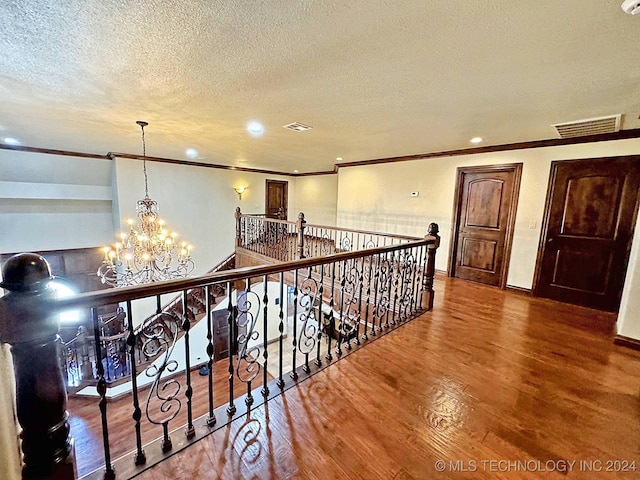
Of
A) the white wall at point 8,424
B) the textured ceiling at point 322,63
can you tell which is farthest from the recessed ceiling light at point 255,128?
the white wall at point 8,424

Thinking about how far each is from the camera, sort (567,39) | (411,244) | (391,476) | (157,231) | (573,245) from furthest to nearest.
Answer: (157,231), (573,245), (411,244), (567,39), (391,476)

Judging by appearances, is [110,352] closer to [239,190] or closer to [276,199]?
[239,190]

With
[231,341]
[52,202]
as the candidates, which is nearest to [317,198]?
[52,202]

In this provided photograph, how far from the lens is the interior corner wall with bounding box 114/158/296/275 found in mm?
5978

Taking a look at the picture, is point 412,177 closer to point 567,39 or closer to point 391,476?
point 567,39

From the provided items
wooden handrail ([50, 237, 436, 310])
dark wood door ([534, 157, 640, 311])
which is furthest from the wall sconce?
dark wood door ([534, 157, 640, 311])

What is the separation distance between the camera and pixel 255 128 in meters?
3.56

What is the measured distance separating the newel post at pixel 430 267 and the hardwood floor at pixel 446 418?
2.22 ft

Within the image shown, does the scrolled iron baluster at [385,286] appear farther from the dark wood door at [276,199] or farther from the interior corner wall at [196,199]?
the dark wood door at [276,199]

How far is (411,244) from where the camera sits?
2973 mm

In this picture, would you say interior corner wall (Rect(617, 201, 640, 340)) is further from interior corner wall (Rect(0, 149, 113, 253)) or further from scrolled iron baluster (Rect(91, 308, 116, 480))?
interior corner wall (Rect(0, 149, 113, 253))

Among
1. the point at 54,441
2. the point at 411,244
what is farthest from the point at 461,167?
the point at 54,441

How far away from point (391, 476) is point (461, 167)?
4.65m

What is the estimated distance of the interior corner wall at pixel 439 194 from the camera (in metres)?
3.91
